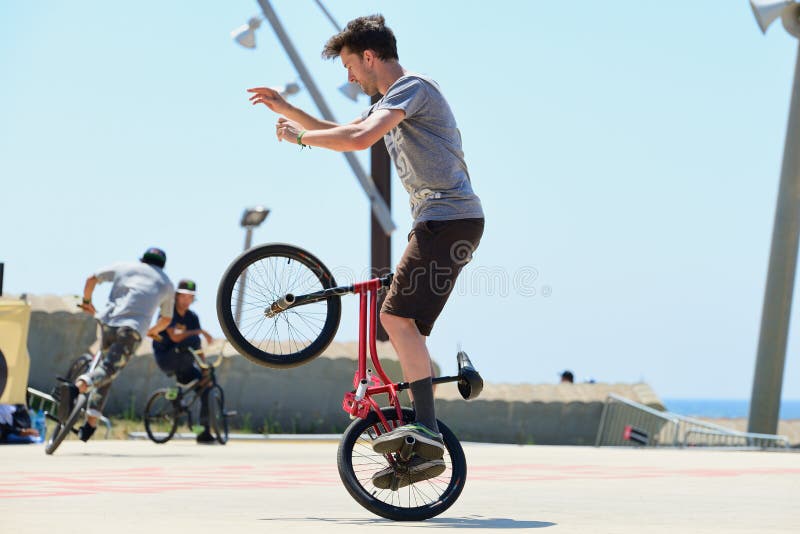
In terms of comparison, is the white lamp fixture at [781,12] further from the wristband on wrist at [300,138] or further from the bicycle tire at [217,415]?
the wristband on wrist at [300,138]

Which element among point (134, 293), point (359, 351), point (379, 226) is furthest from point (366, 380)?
point (379, 226)

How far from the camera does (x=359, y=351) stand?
5.65m

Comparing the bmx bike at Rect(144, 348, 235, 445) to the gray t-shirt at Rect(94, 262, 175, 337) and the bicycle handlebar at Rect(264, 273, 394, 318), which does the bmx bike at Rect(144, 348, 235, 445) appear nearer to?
the gray t-shirt at Rect(94, 262, 175, 337)

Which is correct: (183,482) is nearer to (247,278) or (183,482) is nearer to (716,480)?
(247,278)

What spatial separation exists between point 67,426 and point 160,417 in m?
3.03

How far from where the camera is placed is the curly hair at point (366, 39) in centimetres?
562

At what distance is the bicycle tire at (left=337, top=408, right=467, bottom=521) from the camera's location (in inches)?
214

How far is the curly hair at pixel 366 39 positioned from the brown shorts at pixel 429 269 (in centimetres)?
79

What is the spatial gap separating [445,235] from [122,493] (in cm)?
227

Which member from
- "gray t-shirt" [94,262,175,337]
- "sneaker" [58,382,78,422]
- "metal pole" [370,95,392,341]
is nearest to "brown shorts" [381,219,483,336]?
"gray t-shirt" [94,262,175,337]

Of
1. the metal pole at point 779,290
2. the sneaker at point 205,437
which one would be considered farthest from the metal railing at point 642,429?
the sneaker at point 205,437

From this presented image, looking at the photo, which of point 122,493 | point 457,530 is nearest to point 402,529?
point 457,530

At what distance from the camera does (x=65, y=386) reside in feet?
35.1

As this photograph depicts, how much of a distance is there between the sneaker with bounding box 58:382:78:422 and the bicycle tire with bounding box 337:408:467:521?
5550 mm
